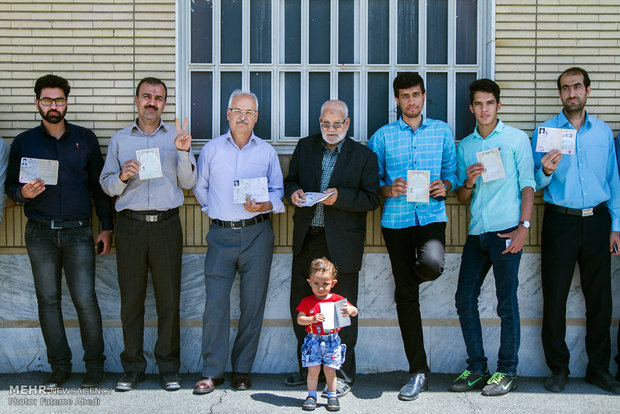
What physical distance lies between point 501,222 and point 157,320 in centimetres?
315

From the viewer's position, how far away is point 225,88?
19.6 feet

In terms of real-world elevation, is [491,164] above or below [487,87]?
below

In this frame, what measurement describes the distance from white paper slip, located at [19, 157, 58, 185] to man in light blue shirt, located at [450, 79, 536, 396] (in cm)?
348

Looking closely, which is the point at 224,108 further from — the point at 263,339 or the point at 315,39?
the point at 263,339

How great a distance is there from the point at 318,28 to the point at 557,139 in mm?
2439

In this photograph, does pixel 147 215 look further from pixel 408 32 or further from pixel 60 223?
pixel 408 32

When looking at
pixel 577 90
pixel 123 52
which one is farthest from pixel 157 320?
pixel 577 90

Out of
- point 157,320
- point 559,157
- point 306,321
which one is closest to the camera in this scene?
point 306,321

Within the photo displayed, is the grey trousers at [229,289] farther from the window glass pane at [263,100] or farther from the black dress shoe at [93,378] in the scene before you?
the window glass pane at [263,100]

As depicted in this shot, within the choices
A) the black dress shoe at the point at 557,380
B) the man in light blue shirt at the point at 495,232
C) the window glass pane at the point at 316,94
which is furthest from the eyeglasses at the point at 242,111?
the black dress shoe at the point at 557,380

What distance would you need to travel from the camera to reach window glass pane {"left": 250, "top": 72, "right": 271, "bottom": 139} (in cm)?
598

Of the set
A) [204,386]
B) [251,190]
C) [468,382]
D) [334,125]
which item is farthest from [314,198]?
[468,382]

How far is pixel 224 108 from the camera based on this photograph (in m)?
5.96

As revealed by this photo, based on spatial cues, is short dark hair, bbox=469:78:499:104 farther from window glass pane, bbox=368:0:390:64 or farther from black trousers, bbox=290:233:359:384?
black trousers, bbox=290:233:359:384
